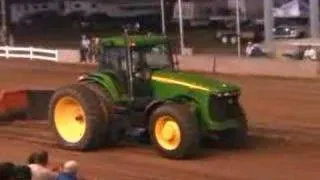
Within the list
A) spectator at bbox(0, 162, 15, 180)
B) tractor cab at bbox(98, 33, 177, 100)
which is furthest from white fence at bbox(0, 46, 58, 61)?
spectator at bbox(0, 162, 15, 180)

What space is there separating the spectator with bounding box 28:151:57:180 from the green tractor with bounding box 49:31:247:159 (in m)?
5.04

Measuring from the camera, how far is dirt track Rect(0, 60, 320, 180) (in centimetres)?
1357

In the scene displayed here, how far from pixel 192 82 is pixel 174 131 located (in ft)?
2.96

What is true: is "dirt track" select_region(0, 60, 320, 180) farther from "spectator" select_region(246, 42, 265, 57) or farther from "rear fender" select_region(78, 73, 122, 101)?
"spectator" select_region(246, 42, 265, 57)

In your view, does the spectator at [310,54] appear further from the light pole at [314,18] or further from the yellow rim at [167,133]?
the yellow rim at [167,133]

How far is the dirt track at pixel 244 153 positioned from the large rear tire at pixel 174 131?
7.7 inches

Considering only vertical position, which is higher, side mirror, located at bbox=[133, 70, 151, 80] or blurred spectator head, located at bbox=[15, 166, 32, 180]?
side mirror, located at bbox=[133, 70, 151, 80]

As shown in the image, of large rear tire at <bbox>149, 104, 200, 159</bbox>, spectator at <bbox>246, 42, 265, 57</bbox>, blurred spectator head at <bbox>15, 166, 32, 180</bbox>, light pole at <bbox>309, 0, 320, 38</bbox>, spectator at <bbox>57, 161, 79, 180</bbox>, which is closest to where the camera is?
blurred spectator head at <bbox>15, 166, 32, 180</bbox>

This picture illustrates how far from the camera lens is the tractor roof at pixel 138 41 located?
14763 millimetres

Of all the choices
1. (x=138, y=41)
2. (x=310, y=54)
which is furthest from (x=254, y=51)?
(x=138, y=41)

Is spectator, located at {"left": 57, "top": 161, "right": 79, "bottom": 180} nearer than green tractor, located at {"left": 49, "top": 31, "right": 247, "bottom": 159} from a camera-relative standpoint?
Yes

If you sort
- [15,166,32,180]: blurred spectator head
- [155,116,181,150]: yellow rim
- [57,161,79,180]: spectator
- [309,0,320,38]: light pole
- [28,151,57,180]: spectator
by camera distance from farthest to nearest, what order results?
[309,0,320,38]: light pole, [155,116,181,150]: yellow rim, [28,151,57,180]: spectator, [57,161,79,180]: spectator, [15,166,32,180]: blurred spectator head

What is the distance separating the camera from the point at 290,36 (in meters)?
42.0

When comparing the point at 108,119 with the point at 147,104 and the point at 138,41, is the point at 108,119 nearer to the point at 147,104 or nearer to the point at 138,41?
the point at 147,104
